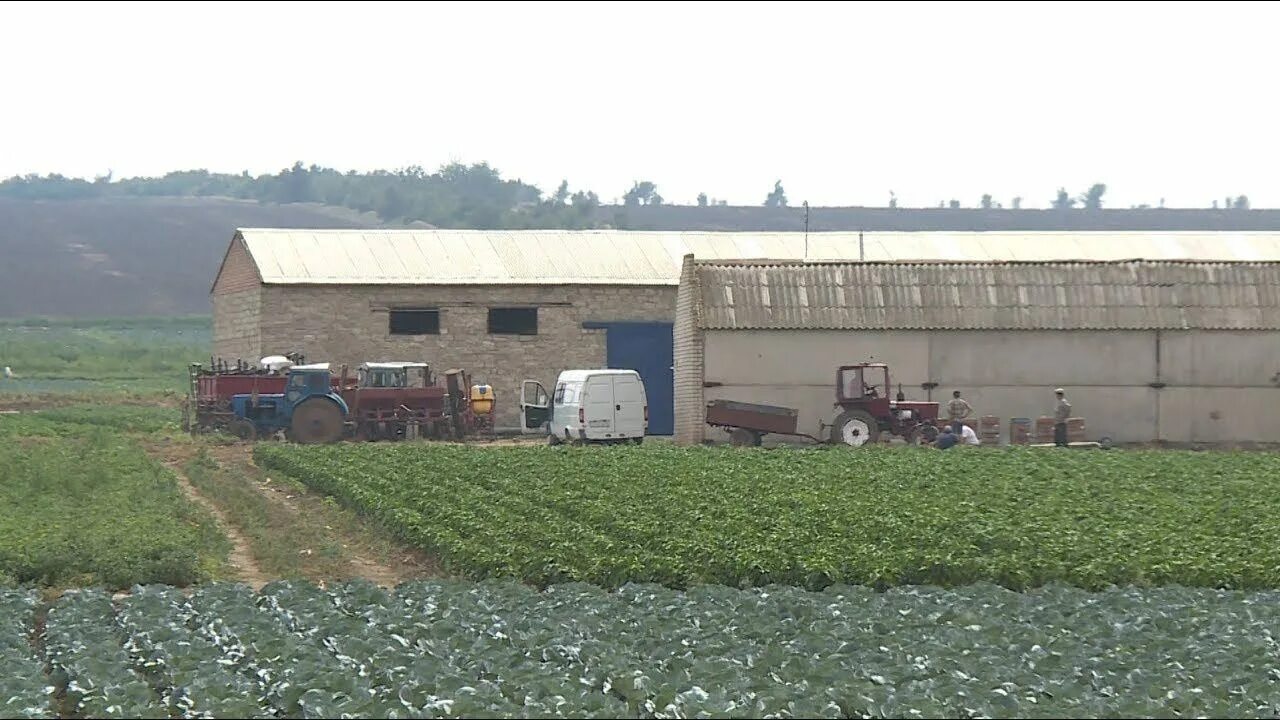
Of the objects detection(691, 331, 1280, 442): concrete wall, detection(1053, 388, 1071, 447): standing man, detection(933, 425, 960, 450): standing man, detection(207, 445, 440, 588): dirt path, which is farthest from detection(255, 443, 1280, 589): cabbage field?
detection(691, 331, 1280, 442): concrete wall

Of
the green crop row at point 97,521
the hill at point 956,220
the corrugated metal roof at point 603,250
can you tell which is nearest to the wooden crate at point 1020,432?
the corrugated metal roof at point 603,250

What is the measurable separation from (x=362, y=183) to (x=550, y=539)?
576 ft

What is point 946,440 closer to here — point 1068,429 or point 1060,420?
point 1060,420

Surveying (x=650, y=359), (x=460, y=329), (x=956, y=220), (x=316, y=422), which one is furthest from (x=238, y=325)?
(x=956, y=220)

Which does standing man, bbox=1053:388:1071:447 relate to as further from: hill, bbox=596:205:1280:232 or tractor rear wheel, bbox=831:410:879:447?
hill, bbox=596:205:1280:232

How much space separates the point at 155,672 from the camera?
13461 mm

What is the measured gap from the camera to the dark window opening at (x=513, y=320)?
167 feet

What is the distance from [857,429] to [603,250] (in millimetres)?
15959

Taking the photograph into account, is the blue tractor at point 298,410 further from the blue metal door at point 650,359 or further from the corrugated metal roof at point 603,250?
the blue metal door at point 650,359

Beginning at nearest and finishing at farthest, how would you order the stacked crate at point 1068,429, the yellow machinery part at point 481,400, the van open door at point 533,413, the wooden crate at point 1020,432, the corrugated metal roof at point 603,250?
the stacked crate at point 1068,429 → the wooden crate at point 1020,432 → the van open door at point 533,413 → the yellow machinery part at point 481,400 → the corrugated metal roof at point 603,250

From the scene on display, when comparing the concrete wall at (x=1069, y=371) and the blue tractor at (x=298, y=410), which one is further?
the concrete wall at (x=1069, y=371)

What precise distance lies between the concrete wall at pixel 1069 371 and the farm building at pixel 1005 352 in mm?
24

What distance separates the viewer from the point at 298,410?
142 feet

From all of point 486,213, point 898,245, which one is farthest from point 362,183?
point 898,245
